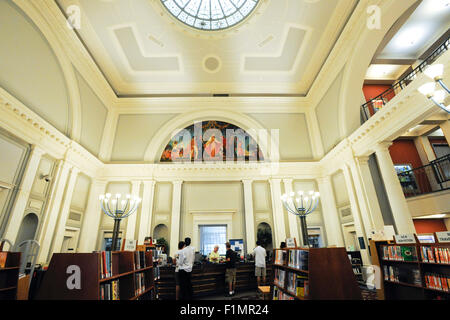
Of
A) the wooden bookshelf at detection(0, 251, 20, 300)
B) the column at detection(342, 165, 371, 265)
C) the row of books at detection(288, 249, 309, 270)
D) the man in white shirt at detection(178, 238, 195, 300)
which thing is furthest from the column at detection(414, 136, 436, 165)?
the wooden bookshelf at detection(0, 251, 20, 300)

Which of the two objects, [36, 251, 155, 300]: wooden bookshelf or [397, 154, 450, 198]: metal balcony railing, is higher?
[397, 154, 450, 198]: metal balcony railing

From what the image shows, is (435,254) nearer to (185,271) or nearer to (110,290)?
(185,271)

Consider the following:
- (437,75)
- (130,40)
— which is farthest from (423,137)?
(130,40)

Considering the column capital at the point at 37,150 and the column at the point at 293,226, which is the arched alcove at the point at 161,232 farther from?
the column at the point at 293,226

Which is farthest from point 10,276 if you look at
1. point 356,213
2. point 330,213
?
point 330,213

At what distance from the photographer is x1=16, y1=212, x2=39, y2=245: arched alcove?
6004 mm

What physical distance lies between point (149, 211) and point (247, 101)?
7.56 meters

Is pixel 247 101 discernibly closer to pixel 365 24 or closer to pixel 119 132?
pixel 365 24

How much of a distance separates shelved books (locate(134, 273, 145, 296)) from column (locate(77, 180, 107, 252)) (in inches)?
223

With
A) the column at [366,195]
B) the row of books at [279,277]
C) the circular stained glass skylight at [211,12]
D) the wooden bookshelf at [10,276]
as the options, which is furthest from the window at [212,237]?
the circular stained glass skylight at [211,12]

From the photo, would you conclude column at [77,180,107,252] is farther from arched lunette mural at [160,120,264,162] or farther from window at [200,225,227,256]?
window at [200,225,227,256]

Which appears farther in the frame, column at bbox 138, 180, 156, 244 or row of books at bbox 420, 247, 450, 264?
column at bbox 138, 180, 156, 244
